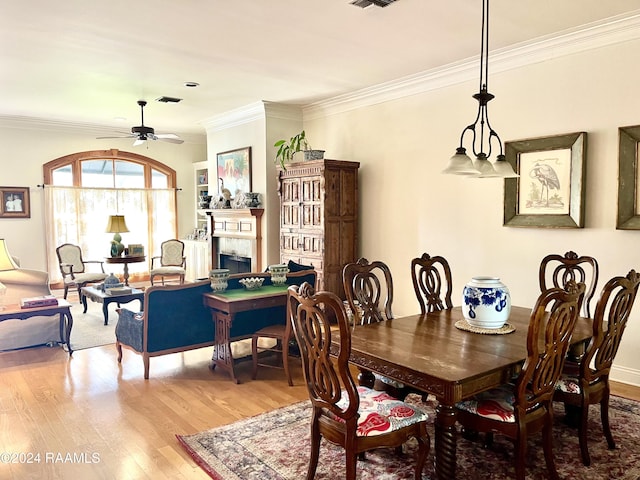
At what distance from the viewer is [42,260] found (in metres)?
7.85

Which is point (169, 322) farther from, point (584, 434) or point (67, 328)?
point (584, 434)

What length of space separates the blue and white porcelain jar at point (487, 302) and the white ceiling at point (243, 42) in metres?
1.98

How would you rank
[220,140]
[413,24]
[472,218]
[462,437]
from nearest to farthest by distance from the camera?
1. [462,437]
2. [413,24]
3. [472,218]
4. [220,140]

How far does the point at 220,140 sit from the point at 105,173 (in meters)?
2.32

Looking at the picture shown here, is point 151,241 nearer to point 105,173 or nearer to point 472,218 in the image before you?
point 105,173

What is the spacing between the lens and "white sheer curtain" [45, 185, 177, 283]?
26.0 feet

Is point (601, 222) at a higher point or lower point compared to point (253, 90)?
lower

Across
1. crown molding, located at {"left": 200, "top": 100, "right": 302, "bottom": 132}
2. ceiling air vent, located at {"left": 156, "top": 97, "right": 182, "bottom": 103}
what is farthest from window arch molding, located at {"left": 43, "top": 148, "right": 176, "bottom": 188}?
ceiling air vent, located at {"left": 156, "top": 97, "right": 182, "bottom": 103}

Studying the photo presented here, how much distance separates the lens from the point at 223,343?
4.13 m

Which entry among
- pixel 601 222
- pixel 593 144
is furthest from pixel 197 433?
pixel 593 144

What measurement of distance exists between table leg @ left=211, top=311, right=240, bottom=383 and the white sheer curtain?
495 cm

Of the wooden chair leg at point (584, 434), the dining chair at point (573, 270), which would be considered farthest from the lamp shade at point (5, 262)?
the wooden chair leg at point (584, 434)

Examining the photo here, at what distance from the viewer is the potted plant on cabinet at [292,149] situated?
6008mm

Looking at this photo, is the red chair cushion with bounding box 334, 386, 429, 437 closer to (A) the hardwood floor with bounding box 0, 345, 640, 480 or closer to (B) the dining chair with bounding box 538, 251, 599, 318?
(A) the hardwood floor with bounding box 0, 345, 640, 480
